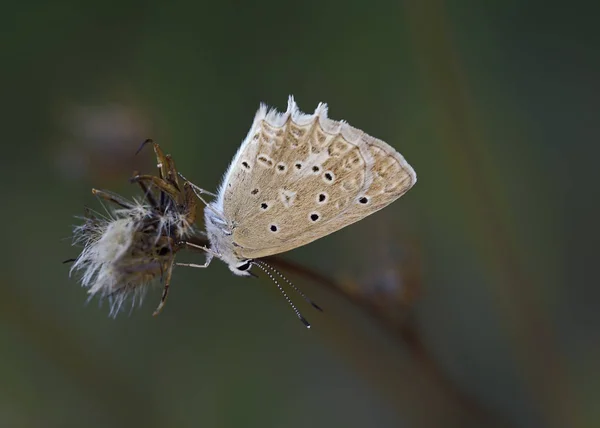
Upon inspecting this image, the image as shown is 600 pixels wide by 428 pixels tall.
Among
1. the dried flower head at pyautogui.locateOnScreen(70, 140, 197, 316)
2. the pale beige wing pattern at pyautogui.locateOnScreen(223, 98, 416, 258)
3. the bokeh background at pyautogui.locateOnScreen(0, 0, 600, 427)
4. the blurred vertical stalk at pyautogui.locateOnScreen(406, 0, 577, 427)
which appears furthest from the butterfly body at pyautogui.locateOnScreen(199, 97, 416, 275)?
the blurred vertical stalk at pyautogui.locateOnScreen(406, 0, 577, 427)

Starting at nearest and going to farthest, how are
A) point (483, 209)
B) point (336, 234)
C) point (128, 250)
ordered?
point (128, 250) < point (483, 209) < point (336, 234)

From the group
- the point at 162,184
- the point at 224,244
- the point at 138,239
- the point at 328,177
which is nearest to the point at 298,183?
the point at 328,177

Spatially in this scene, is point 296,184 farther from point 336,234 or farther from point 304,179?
point 336,234

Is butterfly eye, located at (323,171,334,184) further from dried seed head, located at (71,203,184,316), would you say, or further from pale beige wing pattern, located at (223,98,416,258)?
dried seed head, located at (71,203,184,316)

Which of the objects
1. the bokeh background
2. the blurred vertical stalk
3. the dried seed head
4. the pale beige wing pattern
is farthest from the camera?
the bokeh background

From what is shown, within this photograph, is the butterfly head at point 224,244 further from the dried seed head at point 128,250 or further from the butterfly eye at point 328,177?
the butterfly eye at point 328,177

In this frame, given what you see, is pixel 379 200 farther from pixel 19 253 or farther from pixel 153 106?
pixel 19 253
